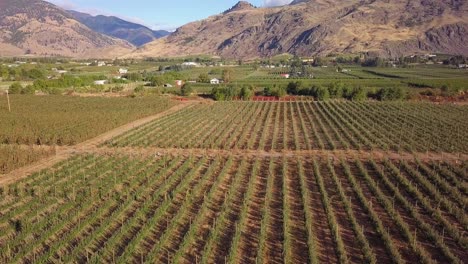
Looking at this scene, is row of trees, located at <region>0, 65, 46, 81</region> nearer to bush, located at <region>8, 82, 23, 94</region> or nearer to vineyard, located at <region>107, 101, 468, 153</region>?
bush, located at <region>8, 82, 23, 94</region>

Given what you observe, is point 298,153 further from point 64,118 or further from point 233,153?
point 64,118

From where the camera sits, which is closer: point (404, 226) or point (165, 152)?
point (404, 226)

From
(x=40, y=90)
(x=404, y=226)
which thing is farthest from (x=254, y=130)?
(x=40, y=90)

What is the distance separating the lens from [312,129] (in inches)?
1507

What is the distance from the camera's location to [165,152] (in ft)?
95.1

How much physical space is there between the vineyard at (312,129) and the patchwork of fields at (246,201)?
288 millimetres

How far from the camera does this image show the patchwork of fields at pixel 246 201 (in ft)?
46.9

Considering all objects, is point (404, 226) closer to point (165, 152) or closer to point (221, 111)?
point (165, 152)

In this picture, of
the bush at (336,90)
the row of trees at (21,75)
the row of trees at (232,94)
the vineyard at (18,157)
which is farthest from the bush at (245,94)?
the row of trees at (21,75)

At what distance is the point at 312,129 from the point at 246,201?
68.6 ft

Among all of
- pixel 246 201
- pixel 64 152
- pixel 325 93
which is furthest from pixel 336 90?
pixel 246 201

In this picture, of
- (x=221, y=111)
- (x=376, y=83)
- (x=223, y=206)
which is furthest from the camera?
(x=376, y=83)

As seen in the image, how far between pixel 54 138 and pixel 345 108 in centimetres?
3483

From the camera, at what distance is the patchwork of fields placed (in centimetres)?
1430
